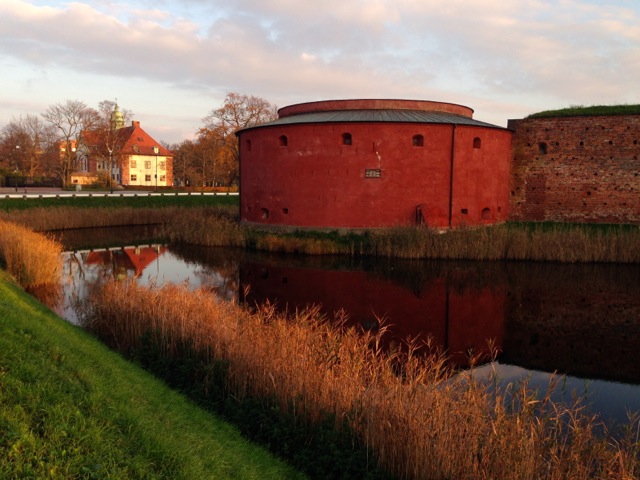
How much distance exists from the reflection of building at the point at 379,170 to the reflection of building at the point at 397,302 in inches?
→ 151

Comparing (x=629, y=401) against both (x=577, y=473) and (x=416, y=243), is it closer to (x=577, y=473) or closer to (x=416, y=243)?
(x=577, y=473)

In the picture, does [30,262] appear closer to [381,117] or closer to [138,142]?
→ [381,117]

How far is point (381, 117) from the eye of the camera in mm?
16062

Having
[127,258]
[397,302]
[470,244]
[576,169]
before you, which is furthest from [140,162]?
[397,302]

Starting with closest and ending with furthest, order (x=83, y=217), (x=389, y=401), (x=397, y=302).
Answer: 1. (x=389, y=401)
2. (x=397, y=302)
3. (x=83, y=217)

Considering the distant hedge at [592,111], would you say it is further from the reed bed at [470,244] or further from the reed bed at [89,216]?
the reed bed at [89,216]

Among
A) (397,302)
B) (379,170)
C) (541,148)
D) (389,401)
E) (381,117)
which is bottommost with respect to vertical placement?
(397,302)

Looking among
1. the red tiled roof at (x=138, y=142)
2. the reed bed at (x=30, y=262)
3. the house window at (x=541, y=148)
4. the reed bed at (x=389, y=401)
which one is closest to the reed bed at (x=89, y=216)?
the reed bed at (x=30, y=262)

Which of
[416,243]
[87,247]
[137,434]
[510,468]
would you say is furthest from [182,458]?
[87,247]

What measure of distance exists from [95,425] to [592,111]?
17507 millimetres

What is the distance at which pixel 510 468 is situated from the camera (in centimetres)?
313

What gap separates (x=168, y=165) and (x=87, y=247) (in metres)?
37.7

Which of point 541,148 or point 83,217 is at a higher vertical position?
point 541,148

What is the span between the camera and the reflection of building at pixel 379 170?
1572 centimetres
